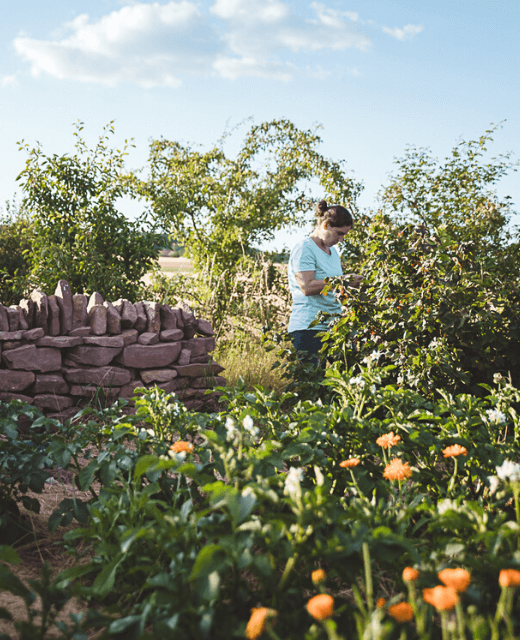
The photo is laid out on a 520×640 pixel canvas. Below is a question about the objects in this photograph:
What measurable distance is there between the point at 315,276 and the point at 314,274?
0.06 metres

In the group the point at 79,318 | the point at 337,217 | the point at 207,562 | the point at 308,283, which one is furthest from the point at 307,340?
the point at 207,562

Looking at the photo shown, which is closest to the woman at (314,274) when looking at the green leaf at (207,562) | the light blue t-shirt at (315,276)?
the light blue t-shirt at (315,276)

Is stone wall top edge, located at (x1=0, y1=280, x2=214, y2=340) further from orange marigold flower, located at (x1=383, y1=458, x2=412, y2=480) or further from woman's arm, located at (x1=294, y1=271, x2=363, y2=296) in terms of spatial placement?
orange marigold flower, located at (x1=383, y1=458, x2=412, y2=480)

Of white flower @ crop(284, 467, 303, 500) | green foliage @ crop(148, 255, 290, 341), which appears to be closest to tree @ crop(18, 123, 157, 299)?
green foliage @ crop(148, 255, 290, 341)

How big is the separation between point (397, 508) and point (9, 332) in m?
3.15

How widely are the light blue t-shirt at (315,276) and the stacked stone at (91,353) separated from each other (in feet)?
3.72

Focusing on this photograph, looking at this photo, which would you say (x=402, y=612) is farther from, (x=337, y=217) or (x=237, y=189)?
(x=237, y=189)

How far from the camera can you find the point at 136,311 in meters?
4.38

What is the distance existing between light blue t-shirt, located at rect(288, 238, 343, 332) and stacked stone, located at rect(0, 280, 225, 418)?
1.13 meters

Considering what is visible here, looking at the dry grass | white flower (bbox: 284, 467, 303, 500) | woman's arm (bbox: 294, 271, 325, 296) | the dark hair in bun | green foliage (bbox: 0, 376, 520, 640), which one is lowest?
the dry grass

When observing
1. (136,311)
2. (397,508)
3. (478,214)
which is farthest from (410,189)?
(397,508)

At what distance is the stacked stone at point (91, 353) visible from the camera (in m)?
3.94

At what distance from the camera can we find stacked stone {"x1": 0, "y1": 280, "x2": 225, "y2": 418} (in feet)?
12.9

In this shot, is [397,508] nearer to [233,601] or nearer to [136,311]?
[233,601]
